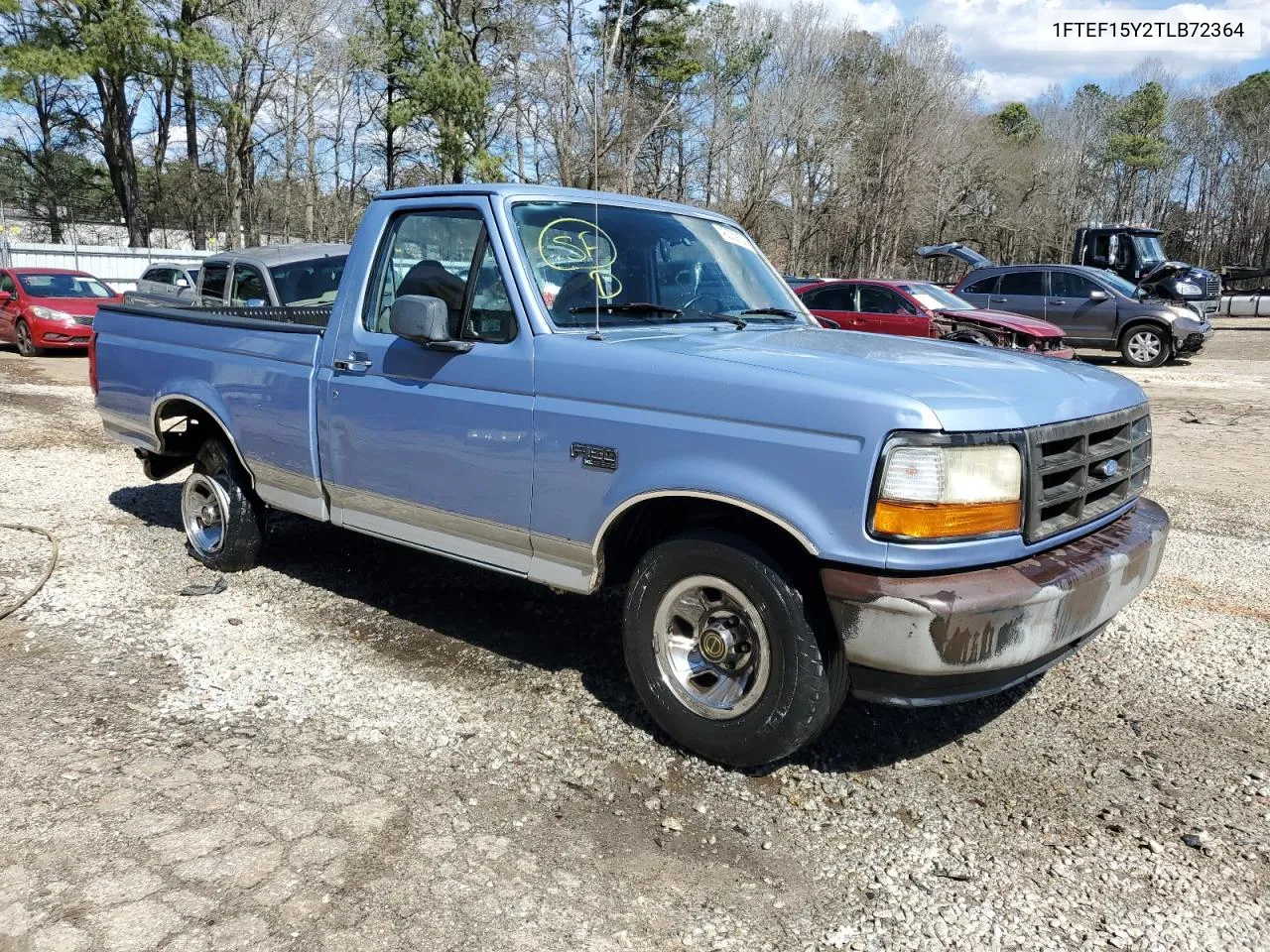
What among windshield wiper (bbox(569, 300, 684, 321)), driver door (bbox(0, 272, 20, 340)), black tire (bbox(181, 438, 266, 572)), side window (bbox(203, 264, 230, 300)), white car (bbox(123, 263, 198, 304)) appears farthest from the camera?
driver door (bbox(0, 272, 20, 340))

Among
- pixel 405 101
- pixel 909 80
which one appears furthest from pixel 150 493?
pixel 909 80

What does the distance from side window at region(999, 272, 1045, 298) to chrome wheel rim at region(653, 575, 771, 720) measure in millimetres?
16401

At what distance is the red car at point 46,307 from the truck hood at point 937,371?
16.5 metres

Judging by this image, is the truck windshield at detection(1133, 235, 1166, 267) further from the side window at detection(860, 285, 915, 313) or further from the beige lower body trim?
the beige lower body trim

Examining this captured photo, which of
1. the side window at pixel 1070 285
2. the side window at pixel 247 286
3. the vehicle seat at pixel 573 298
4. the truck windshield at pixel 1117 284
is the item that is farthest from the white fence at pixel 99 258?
the vehicle seat at pixel 573 298

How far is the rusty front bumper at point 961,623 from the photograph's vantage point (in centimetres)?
285

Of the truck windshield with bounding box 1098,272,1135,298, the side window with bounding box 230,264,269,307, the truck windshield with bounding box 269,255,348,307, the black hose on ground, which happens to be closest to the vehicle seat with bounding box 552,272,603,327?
the black hose on ground

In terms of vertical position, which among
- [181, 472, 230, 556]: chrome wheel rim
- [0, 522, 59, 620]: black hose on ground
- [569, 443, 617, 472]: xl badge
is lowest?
[0, 522, 59, 620]: black hose on ground

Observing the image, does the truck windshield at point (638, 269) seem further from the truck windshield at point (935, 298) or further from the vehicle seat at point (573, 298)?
Result: the truck windshield at point (935, 298)

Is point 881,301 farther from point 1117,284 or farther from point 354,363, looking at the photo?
point 354,363

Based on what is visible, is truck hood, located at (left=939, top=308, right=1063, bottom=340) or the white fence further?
the white fence

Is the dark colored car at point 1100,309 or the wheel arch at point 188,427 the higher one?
the dark colored car at point 1100,309

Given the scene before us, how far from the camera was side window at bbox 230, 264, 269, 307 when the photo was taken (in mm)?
10266

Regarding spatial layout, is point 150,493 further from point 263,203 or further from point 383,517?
point 263,203
